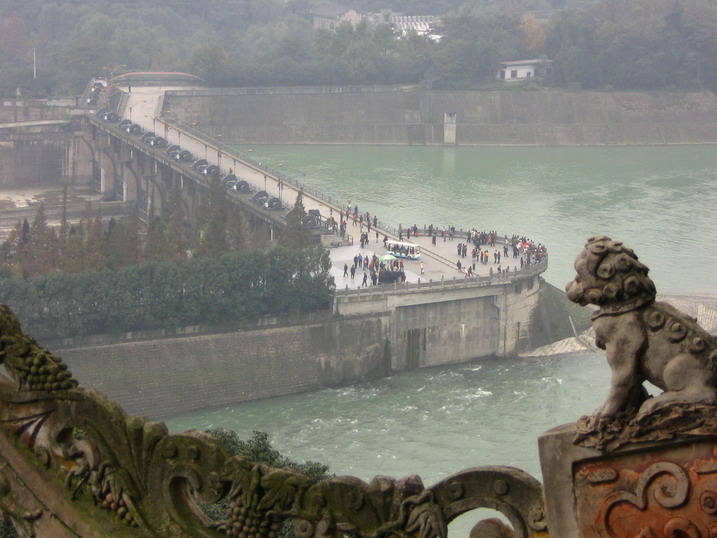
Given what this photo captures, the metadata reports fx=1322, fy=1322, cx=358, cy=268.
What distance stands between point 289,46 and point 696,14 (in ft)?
67.1

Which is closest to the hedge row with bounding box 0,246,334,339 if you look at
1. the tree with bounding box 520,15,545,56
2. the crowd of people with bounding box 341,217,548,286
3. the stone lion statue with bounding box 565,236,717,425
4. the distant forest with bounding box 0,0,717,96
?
the crowd of people with bounding box 341,217,548,286

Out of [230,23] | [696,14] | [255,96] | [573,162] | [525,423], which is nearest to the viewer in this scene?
[525,423]

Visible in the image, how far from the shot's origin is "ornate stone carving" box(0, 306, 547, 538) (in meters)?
3.86

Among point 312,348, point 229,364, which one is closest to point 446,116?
point 312,348

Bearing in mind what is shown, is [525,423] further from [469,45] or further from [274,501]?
[469,45]

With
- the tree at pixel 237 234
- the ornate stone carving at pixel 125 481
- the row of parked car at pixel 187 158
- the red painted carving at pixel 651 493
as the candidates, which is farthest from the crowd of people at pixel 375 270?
the red painted carving at pixel 651 493

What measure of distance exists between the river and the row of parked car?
4007 millimetres

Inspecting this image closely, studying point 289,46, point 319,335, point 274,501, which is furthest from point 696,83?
point 274,501

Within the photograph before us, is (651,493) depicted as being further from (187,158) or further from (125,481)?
(187,158)

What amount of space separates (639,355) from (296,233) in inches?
1106

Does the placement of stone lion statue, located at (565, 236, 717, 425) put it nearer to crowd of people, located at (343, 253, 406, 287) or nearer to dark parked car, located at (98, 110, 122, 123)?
crowd of people, located at (343, 253, 406, 287)

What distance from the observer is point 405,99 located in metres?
61.8

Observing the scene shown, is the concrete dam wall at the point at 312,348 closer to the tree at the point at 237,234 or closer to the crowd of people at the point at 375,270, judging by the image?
the crowd of people at the point at 375,270

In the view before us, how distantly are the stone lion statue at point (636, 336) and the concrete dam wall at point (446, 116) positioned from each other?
5549 cm
